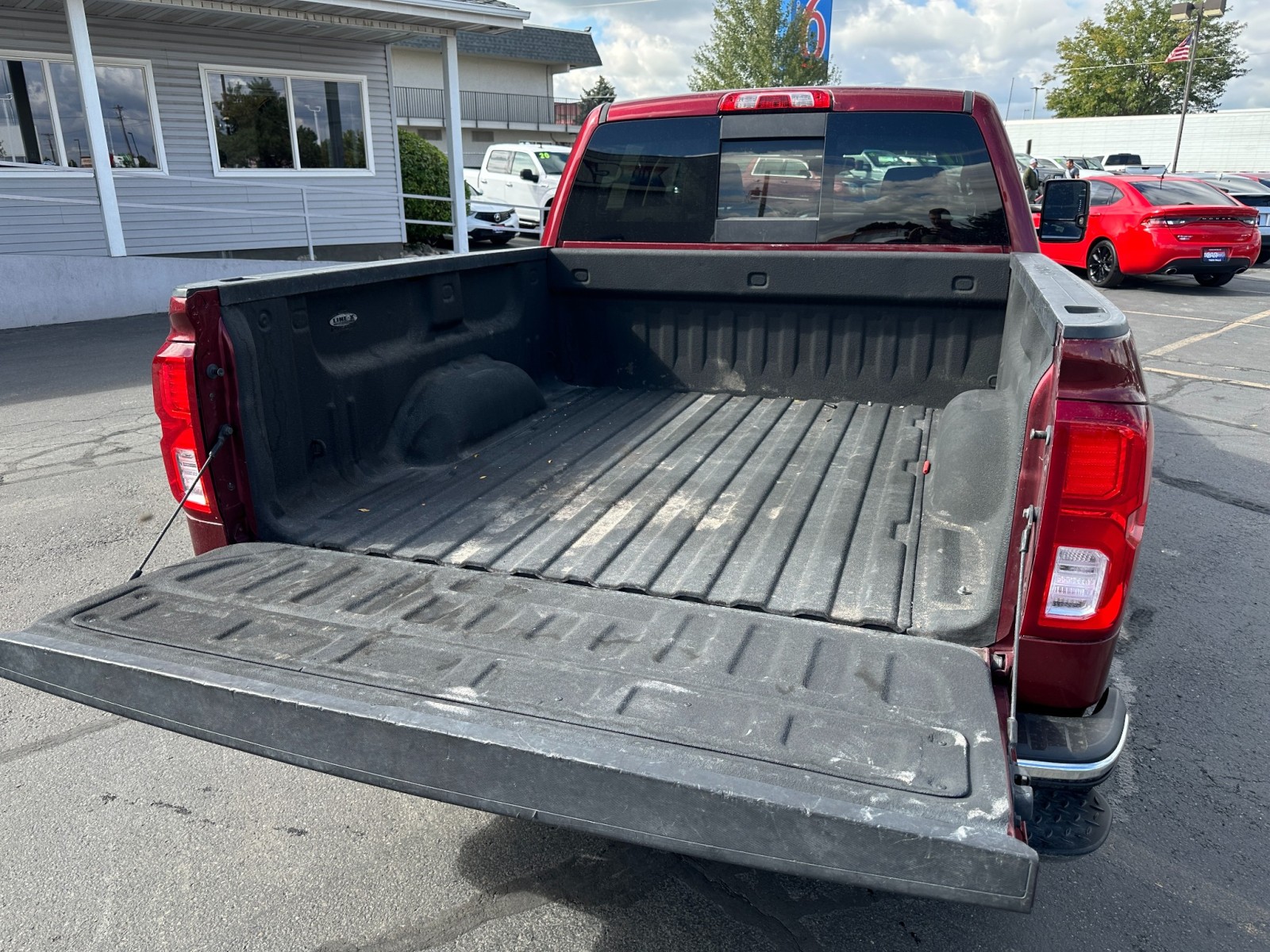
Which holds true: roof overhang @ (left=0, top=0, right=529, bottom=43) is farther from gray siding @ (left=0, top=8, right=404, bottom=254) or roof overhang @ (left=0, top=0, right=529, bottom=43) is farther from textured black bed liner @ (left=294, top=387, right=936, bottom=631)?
textured black bed liner @ (left=294, top=387, right=936, bottom=631)

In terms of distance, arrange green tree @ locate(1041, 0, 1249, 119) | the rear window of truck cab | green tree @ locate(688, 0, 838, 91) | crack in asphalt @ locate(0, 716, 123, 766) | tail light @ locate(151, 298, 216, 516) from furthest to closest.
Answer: green tree @ locate(1041, 0, 1249, 119) < green tree @ locate(688, 0, 838, 91) < the rear window of truck cab < crack in asphalt @ locate(0, 716, 123, 766) < tail light @ locate(151, 298, 216, 516)

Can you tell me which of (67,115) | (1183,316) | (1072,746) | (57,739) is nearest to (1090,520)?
(1072,746)

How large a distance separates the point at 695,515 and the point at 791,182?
6.24ft

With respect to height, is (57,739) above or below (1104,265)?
below

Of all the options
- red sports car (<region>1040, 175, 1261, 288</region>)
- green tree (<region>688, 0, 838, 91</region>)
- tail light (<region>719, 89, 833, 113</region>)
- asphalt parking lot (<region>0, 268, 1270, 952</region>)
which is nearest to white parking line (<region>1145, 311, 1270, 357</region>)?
red sports car (<region>1040, 175, 1261, 288</region>)

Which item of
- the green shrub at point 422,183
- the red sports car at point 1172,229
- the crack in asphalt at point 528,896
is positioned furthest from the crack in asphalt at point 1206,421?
the green shrub at point 422,183

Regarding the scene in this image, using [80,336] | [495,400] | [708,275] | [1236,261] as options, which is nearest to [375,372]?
[495,400]

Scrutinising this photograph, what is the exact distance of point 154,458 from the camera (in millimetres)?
6234

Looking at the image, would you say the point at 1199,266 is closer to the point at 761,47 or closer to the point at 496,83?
the point at 761,47

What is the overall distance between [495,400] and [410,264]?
72 centimetres

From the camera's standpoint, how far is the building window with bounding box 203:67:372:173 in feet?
47.5

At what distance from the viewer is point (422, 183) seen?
17.4 m

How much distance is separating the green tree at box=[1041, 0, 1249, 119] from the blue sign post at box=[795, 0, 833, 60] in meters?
23.8

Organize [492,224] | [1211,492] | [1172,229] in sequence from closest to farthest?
[1211,492] → [1172,229] → [492,224]
